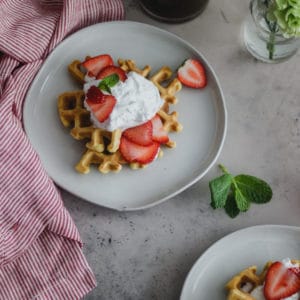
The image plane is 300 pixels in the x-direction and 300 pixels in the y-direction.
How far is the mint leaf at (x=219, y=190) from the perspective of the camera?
1726mm

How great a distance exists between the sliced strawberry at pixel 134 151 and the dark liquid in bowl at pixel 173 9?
39cm

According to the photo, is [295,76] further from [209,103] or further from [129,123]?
[129,123]

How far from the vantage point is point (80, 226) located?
1.76 m

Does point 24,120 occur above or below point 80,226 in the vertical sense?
above

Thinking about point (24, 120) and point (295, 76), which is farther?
point (295, 76)

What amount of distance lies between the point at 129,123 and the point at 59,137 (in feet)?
0.58

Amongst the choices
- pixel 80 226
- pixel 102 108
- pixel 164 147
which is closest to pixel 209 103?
pixel 164 147

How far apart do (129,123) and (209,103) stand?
0.75 feet

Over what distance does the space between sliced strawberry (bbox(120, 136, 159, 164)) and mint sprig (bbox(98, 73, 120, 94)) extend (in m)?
0.12

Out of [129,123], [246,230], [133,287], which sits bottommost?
[133,287]

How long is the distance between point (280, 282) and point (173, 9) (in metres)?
0.73

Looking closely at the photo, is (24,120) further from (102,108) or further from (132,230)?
(132,230)

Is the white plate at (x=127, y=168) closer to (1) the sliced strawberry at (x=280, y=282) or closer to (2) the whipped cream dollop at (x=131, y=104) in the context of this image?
(2) the whipped cream dollop at (x=131, y=104)

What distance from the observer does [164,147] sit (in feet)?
5.84
